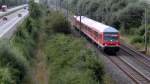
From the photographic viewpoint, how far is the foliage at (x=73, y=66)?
2498 centimetres

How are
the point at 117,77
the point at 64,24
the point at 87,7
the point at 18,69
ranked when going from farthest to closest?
the point at 87,7 → the point at 64,24 → the point at 117,77 → the point at 18,69

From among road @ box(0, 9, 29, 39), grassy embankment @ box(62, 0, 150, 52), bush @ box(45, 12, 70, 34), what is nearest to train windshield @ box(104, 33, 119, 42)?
grassy embankment @ box(62, 0, 150, 52)

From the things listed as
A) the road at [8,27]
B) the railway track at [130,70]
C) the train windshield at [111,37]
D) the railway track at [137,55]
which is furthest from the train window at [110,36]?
the road at [8,27]

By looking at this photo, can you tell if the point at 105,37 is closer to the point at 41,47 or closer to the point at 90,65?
the point at 41,47

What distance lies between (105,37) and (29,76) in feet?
51.3

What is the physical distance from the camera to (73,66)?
95.0ft

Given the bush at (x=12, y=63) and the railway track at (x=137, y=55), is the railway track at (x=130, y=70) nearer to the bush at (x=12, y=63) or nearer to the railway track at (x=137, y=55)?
the railway track at (x=137, y=55)

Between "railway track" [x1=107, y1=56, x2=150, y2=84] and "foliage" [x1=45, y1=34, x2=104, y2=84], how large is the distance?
401 cm

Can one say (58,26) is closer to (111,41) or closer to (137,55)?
(111,41)

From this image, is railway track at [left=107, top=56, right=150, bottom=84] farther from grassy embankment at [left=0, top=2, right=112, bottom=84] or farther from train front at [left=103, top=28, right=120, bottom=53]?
grassy embankment at [left=0, top=2, right=112, bottom=84]

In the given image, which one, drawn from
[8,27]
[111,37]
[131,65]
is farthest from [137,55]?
[8,27]

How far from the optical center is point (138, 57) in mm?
42031

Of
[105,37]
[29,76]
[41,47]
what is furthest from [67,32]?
[29,76]

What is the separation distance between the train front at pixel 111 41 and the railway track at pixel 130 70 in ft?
4.60
